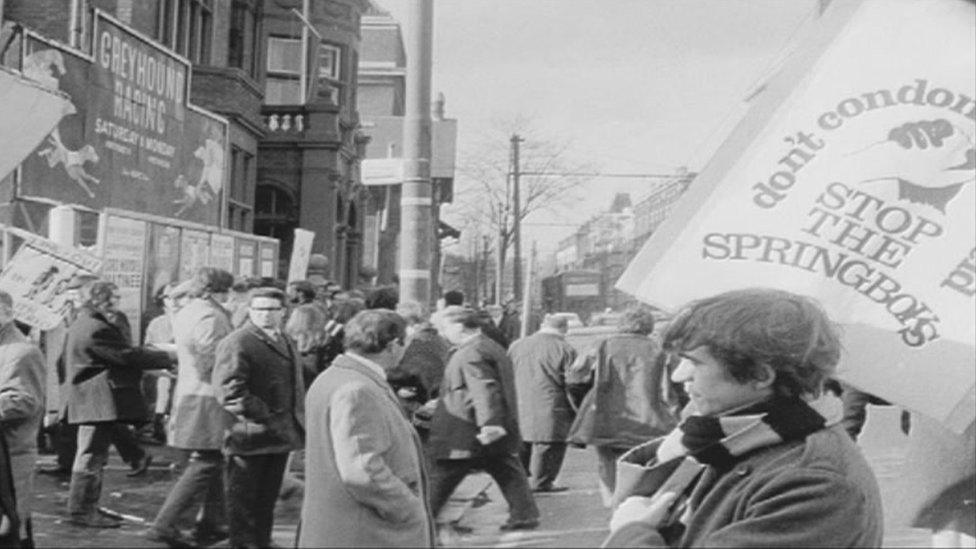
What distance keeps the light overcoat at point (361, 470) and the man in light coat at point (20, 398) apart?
2095 mm

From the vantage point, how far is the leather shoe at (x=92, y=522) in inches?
376

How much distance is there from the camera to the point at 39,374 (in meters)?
7.11

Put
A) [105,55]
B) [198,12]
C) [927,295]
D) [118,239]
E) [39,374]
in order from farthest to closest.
A: 1. [198,12]
2. [105,55]
3. [118,239]
4. [39,374]
5. [927,295]

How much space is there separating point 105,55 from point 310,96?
14.9 m

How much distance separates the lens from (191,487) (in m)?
8.76

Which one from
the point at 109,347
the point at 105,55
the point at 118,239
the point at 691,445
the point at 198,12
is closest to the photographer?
the point at 691,445

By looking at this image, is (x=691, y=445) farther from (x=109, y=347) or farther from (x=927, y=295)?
(x=109, y=347)

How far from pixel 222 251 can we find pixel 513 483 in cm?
662

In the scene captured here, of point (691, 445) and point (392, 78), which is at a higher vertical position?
point (392, 78)

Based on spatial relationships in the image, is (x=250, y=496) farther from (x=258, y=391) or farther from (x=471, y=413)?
(x=471, y=413)

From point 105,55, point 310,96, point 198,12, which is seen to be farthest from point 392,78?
point 105,55

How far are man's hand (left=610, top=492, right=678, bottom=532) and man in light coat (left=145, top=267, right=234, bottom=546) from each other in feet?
20.4

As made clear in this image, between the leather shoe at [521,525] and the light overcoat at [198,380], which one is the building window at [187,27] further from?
the leather shoe at [521,525]

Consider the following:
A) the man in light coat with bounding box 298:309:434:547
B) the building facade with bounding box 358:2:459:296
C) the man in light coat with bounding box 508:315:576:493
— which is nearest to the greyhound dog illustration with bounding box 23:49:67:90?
the man in light coat with bounding box 508:315:576:493
